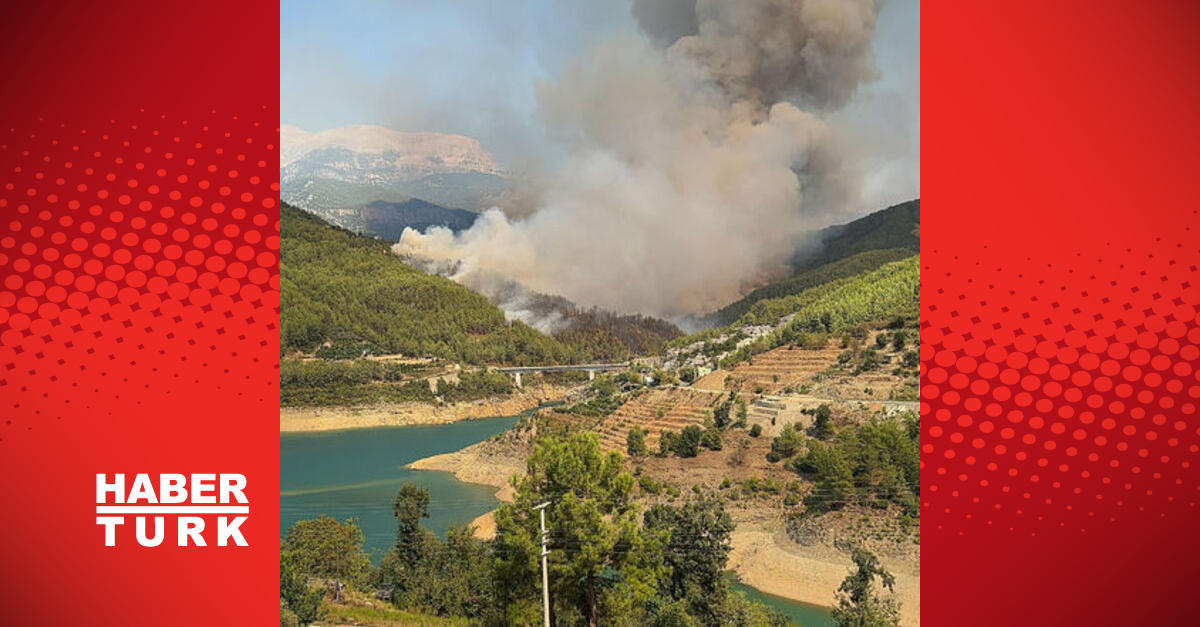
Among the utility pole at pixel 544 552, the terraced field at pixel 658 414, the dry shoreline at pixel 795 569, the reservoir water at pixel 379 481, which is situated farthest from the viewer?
the terraced field at pixel 658 414

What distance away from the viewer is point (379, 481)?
21.8 metres

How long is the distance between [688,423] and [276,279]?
45.8 feet

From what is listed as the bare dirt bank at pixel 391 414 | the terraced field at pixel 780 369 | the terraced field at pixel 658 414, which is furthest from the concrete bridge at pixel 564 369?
the terraced field at pixel 780 369

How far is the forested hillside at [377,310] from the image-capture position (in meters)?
39.4

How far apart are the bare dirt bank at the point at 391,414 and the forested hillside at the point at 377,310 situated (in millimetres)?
5396

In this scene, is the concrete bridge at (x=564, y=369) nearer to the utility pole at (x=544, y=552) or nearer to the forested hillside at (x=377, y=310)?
the forested hillside at (x=377, y=310)

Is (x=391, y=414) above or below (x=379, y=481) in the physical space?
above

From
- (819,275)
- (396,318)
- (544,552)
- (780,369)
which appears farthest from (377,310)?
(544,552)

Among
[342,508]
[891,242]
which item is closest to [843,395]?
[342,508]

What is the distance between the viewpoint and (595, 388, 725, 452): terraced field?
1812 centimetres

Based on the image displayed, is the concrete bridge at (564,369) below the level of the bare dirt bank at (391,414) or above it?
above

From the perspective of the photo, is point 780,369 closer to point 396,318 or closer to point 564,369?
point 564,369

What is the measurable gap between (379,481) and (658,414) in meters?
7.71

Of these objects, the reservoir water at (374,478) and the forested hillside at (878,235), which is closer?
the reservoir water at (374,478)
